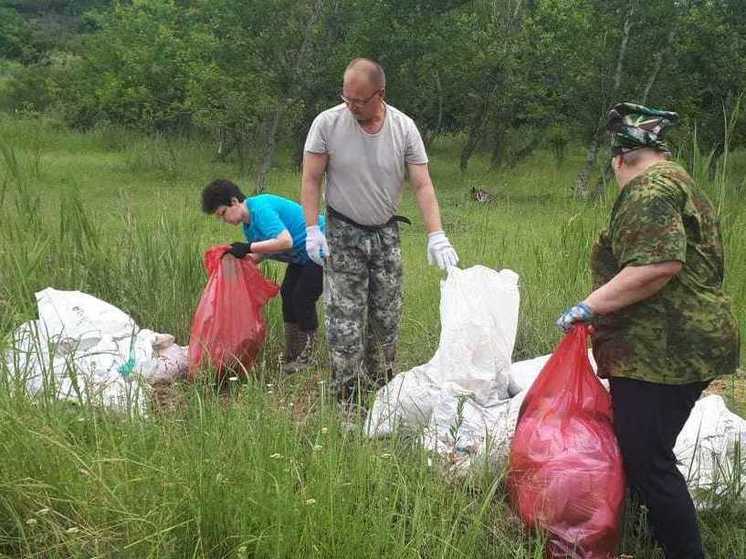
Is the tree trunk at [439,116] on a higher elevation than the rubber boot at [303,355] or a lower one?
higher

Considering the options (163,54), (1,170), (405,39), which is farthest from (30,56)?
(1,170)

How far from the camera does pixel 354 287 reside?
11.5 feet

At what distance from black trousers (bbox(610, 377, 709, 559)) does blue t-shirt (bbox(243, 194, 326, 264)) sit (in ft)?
6.52

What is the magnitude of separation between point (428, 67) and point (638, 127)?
13.7m

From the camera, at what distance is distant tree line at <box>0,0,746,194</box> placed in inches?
497

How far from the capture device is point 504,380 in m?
3.38

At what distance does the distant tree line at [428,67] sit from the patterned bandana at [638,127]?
8412 millimetres

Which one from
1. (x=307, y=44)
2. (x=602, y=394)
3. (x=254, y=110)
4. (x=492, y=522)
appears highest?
(x=307, y=44)

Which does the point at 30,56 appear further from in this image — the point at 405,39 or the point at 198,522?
the point at 198,522

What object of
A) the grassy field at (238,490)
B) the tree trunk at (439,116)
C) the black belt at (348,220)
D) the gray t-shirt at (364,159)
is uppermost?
the tree trunk at (439,116)

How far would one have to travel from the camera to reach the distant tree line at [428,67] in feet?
41.4

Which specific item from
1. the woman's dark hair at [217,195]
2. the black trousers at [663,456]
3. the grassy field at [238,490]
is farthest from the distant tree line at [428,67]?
the grassy field at [238,490]

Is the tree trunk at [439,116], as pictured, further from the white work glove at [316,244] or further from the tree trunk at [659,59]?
the white work glove at [316,244]

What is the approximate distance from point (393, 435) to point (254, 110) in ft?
36.4
